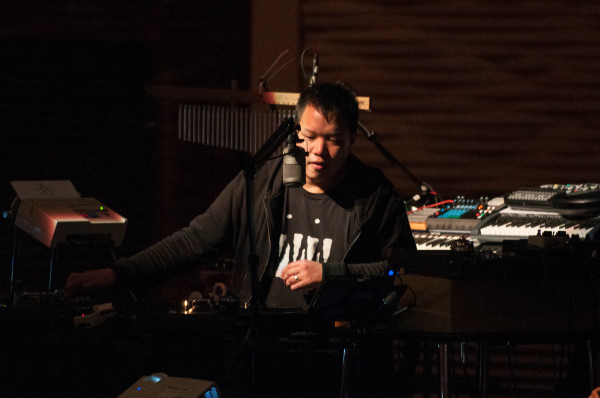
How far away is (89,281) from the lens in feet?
11.5

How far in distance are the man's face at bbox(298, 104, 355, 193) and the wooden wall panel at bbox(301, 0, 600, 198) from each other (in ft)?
8.24

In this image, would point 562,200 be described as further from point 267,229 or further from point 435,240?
point 267,229

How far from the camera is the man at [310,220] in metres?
3.89

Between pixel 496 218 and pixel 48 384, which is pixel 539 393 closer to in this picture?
pixel 496 218

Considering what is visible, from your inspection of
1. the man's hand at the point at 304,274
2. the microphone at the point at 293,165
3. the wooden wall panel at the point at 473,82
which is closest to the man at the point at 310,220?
the man's hand at the point at 304,274

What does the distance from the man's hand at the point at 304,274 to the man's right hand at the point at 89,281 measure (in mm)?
770

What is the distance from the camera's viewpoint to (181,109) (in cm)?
522

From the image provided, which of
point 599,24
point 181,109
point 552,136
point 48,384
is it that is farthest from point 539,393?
point 48,384

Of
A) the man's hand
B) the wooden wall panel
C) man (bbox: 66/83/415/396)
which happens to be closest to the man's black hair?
man (bbox: 66/83/415/396)

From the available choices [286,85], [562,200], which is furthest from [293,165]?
[286,85]

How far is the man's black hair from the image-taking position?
389 centimetres

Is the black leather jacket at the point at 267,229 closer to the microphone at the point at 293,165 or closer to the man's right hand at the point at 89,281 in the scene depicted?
the man's right hand at the point at 89,281

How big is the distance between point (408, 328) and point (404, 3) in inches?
143

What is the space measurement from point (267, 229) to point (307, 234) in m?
0.18
